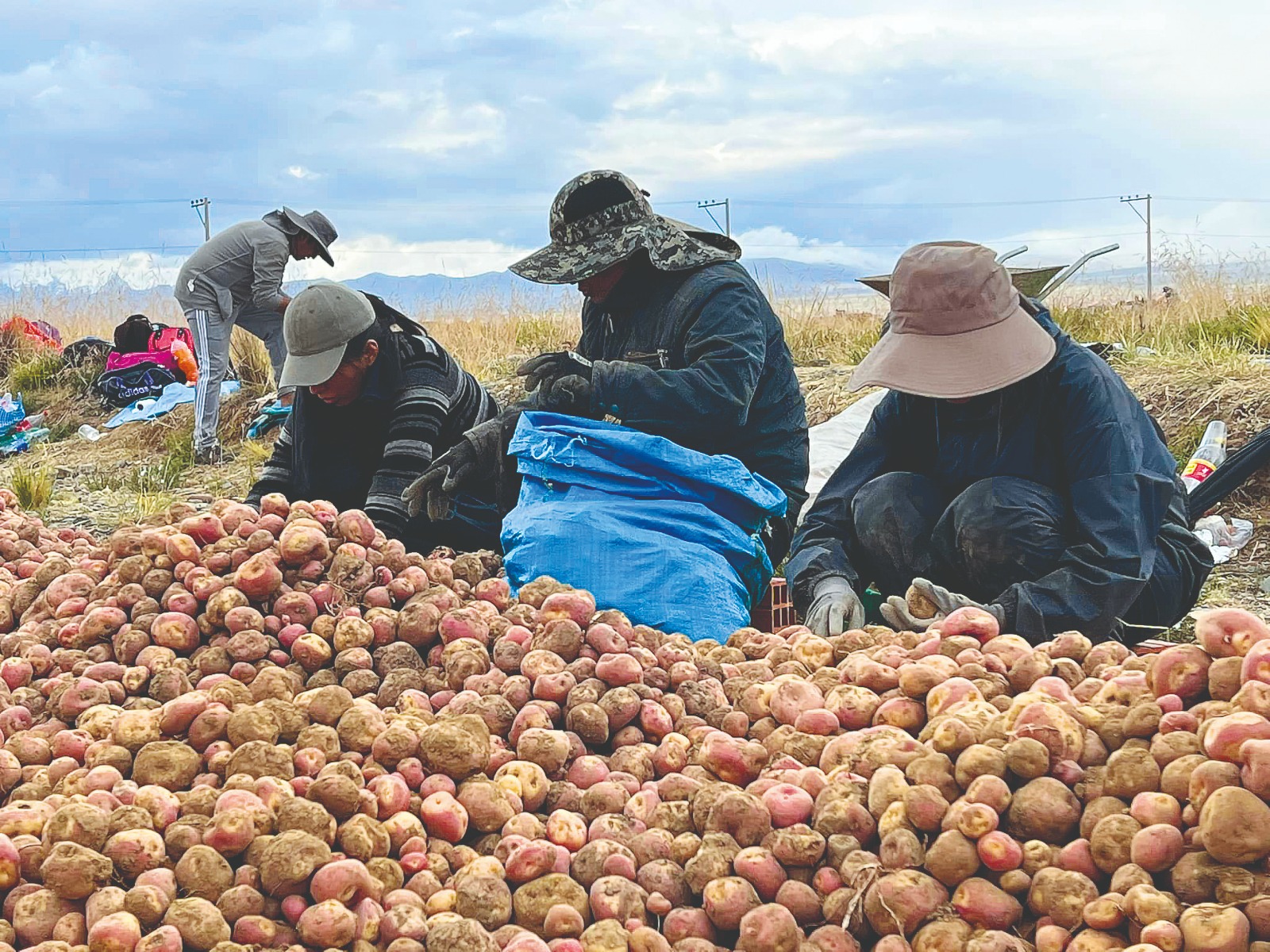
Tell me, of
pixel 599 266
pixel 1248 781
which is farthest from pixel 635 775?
pixel 599 266

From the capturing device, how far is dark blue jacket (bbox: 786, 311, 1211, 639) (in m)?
2.36

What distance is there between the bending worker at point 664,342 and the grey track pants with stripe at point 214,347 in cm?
459

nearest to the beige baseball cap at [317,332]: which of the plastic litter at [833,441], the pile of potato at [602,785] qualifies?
Result: the pile of potato at [602,785]

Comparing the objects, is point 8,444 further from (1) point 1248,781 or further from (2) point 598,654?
(1) point 1248,781

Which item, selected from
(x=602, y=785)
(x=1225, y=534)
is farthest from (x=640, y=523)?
(x=1225, y=534)

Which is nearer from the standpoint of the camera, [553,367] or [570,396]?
[570,396]

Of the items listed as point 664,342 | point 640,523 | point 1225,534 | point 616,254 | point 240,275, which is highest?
point 240,275

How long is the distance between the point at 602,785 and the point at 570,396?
1.49 metres

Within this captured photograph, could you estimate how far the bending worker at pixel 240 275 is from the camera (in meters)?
7.07

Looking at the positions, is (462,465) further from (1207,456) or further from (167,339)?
(167,339)

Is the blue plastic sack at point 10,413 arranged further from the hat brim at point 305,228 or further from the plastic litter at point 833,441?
the plastic litter at point 833,441

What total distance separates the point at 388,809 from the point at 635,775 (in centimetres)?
36

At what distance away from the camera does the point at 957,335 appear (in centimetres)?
247

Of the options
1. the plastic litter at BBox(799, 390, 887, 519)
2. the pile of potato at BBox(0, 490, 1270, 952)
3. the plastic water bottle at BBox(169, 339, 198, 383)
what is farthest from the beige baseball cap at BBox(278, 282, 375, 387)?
the plastic water bottle at BBox(169, 339, 198, 383)
